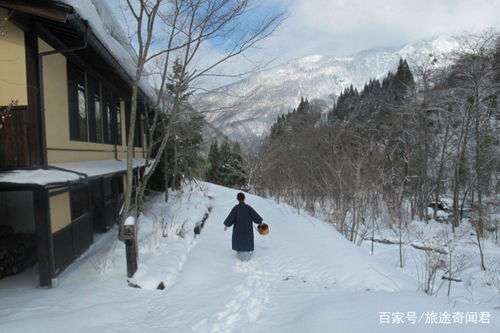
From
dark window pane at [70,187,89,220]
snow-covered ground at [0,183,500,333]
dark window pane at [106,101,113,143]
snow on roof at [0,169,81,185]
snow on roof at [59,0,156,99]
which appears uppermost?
snow on roof at [59,0,156,99]

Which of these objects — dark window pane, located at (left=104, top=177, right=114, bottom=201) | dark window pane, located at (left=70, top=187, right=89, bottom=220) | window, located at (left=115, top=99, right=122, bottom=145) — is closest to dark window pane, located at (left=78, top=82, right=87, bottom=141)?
dark window pane, located at (left=70, top=187, right=89, bottom=220)

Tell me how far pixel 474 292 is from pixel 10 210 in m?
12.4

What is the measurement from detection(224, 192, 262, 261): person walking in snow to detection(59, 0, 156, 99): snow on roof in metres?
4.40

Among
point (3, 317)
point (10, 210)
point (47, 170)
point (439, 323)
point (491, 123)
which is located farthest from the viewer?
point (491, 123)

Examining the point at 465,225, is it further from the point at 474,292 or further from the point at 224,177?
the point at 224,177

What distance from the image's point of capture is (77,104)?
668 cm

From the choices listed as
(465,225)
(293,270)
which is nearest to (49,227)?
(293,270)

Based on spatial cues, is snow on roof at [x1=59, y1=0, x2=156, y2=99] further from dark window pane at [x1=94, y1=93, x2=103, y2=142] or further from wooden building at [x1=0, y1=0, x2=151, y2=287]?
dark window pane at [x1=94, y1=93, x2=103, y2=142]

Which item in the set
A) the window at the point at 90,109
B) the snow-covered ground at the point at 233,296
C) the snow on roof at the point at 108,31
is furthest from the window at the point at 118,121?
the snow-covered ground at the point at 233,296

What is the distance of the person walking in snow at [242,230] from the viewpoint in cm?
615

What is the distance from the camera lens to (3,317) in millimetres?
3631

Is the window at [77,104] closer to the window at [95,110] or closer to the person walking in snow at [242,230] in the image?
the window at [95,110]

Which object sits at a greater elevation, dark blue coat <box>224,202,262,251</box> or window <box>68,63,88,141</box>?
window <box>68,63,88,141</box>

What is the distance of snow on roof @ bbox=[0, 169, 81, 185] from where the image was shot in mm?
4137
